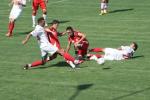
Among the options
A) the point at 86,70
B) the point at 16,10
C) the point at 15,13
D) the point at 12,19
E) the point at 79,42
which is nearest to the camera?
the point at 86,70

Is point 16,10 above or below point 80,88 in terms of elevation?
above

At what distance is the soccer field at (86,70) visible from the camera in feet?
42.0

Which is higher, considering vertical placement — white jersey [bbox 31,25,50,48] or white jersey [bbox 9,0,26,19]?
white jersey [bbox 31,25,50,48]

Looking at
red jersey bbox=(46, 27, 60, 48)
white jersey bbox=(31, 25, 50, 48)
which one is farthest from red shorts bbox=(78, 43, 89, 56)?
white jersey bbox=(31, 25, 50, 48)

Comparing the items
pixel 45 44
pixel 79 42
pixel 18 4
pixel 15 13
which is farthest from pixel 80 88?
→ pixel 18 4

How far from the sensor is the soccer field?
1281 cm

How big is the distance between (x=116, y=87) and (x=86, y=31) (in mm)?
9258

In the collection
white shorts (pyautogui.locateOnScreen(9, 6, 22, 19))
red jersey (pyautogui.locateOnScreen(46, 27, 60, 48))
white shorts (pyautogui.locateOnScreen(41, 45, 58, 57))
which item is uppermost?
red jersey (pyautogui.locateOnScreen(46, 27, 60, 48))

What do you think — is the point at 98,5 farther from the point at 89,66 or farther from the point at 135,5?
the point at 89,66

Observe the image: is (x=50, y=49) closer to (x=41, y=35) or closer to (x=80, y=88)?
(x=41, y=35)

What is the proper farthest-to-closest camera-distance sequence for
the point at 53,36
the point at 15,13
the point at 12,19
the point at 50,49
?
the point at 15,13 < the point at 12,19 < the point at 53,36 < the point at 50,49

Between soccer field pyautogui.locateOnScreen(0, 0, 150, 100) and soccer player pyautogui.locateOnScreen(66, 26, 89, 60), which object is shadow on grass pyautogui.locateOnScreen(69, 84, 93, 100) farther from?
soccer player pyautogui.locateOnScreen(66, 26, 89, 60)

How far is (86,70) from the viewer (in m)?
15.2

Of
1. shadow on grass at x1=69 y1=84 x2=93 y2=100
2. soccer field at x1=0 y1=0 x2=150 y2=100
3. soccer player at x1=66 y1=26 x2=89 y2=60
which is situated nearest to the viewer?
shadow on grass at x1=69 y1=84 x2=93 y2=100
